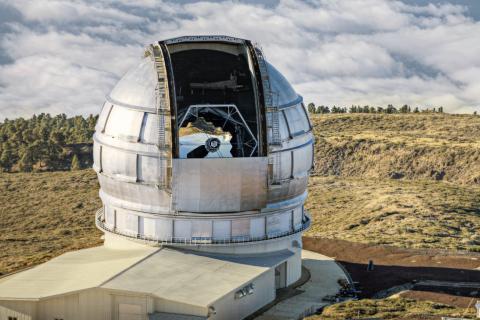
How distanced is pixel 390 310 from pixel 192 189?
12814 mm

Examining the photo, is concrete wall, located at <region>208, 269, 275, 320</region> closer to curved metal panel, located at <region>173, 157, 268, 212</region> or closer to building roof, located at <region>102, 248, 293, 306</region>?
building roof, located at <region>102, 248, 293, 306</region>

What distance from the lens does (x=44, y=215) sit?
75.0 m

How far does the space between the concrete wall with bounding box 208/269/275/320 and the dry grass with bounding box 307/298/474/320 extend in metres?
3.64

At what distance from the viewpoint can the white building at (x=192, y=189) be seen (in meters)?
44.7

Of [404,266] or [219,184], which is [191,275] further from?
[404,266]

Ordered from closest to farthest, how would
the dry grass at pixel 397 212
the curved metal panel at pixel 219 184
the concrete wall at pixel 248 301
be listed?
the concrete wall at pixel 248 301 → the curved metal panel at pixel 219 184 → the dry grass at pixel 397 212

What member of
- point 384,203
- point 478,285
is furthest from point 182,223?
point 384,203

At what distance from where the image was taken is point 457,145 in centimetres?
9806

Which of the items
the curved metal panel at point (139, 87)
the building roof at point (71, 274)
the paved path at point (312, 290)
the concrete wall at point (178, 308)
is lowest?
the paved path at point (312, 290)

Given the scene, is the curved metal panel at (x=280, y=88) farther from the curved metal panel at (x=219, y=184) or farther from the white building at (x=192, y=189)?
the curved metal panel at (x=219, y=184)

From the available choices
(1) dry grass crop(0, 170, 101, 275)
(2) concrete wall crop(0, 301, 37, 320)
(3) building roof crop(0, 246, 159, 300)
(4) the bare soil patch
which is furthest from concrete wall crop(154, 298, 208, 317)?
(1) dry grass crop(0, 170, 101, 275)

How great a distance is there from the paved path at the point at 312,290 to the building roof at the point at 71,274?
8.16m

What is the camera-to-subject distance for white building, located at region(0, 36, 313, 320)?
44719 millimetres

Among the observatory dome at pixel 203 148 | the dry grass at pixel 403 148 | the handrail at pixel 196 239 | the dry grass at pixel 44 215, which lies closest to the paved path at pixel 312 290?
the observatory dome at pixel 203 148
